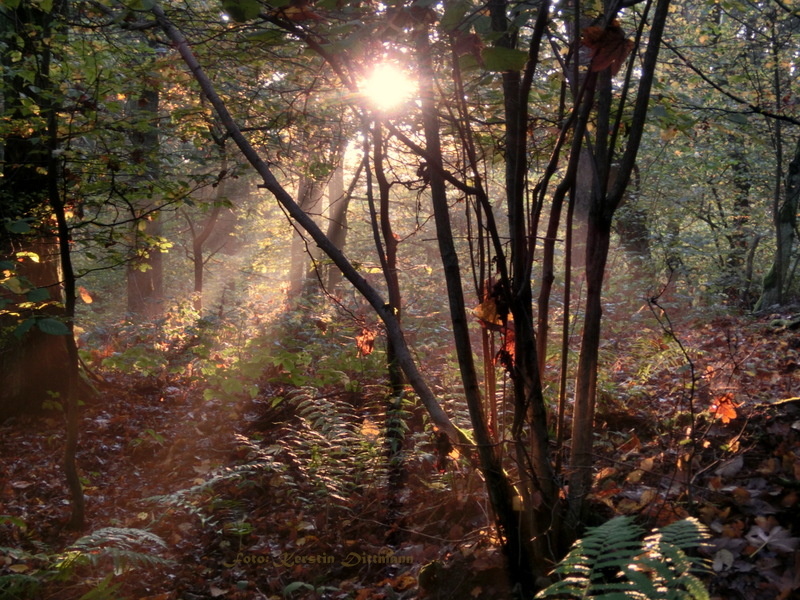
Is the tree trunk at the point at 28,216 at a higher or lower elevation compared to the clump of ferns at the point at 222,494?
higher

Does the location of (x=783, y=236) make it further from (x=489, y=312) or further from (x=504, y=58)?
(x=504, y=58)

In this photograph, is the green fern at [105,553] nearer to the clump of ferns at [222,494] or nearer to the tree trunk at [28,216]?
the clump of ferns at [222,494]

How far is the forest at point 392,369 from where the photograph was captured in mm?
2324

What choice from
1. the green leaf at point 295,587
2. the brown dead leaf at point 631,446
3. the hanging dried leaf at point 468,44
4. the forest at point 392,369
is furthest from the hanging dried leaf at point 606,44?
the green leaf at point 295,587

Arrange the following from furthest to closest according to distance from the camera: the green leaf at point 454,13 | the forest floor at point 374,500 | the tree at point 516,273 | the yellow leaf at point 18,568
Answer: the yellow leaf at point 18,568
the forest floor at point 374,500
the tree at point 516,273
the green leaf at point 454,13

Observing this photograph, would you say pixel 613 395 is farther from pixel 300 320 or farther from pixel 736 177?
pixel 736 177

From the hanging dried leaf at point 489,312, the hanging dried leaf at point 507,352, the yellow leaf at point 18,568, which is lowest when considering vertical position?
the yellow leaf at point 18,568

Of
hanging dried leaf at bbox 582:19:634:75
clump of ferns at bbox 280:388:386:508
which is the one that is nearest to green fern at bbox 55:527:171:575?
clump of ferns at bbox 280:388:386:508

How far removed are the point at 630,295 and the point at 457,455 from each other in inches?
452

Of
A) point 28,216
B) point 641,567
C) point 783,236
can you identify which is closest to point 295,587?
point 641,567

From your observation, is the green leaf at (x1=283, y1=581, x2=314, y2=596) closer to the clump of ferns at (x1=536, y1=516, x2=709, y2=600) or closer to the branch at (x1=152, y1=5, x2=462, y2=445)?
the branch at (x1=152, y1=5, x2=462, y2=445)

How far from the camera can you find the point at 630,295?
43.5 ft

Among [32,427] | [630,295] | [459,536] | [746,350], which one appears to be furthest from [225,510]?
[630,295]

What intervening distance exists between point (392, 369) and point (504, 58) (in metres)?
3.01
